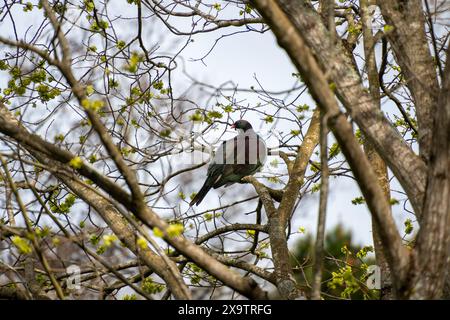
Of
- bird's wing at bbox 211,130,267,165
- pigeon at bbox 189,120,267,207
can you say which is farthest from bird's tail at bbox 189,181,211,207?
bird's wing at bbox 211,130,267,165

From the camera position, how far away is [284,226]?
202 inches

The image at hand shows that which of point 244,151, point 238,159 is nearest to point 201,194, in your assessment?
point 238,159

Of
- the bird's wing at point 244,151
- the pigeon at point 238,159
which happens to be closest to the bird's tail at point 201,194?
the pigeon at point 238,159

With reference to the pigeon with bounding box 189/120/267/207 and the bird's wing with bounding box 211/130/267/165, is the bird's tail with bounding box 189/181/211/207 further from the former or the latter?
the bird's wing with bounding box 211/130/267/165

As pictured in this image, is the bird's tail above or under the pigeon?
under

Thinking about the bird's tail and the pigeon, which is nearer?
the bird's tail

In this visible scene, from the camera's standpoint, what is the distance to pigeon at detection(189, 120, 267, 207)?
6746 millimetres

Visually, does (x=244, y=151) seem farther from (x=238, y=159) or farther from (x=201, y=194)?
(x=201, y=194)

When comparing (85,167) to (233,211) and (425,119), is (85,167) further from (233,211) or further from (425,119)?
(233,211)

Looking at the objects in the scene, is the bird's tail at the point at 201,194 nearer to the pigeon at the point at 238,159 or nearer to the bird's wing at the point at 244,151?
the pigeon at the point at 238,159

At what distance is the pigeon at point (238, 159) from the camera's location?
6.75 m

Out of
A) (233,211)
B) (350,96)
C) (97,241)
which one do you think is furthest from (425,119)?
(233,211)

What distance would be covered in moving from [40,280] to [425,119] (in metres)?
3.05

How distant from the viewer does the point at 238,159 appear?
7.00 m
